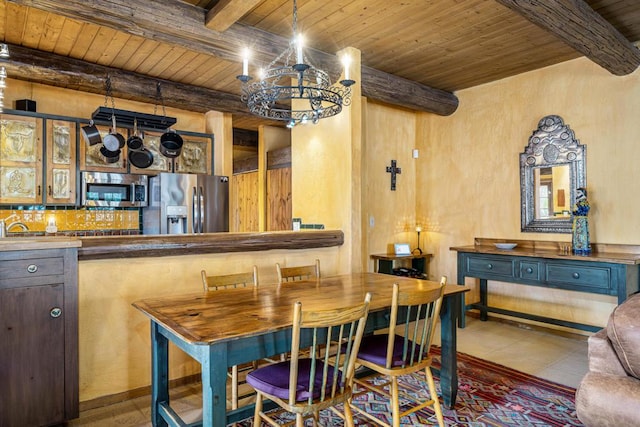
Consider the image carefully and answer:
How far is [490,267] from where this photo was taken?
14.2 feet

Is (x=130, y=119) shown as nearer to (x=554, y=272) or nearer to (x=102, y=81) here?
(x=102, y=81)

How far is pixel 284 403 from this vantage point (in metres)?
1.84

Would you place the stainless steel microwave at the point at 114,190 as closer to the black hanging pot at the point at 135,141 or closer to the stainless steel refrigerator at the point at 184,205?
the stainless steel refrigerator at the point at 184,205

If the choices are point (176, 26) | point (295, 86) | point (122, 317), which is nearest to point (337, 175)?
point (295, 86)

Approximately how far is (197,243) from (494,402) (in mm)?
2290

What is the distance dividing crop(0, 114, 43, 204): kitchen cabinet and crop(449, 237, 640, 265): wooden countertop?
4.56 metres

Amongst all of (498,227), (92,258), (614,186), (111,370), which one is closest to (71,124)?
(92,258)

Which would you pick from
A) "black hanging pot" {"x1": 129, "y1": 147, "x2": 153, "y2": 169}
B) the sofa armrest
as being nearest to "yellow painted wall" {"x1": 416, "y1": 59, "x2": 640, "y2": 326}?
the sofa armrest

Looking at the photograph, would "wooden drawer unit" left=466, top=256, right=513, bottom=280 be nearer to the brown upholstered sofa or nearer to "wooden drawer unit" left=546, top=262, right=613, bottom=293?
"wooden drawer unit" left=546, top=262, right=613, bottom=293

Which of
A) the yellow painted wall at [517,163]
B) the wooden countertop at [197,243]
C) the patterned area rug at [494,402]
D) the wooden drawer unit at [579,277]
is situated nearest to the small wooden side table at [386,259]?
the yellow painted wall at [517,163]

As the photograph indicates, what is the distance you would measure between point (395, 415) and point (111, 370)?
185 cm

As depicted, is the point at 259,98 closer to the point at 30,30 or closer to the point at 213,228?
the point at 30,30

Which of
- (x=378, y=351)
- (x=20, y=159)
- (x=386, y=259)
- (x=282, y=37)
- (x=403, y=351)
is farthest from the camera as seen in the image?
(x=386, y=259)

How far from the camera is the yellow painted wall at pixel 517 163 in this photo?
12.9ft
